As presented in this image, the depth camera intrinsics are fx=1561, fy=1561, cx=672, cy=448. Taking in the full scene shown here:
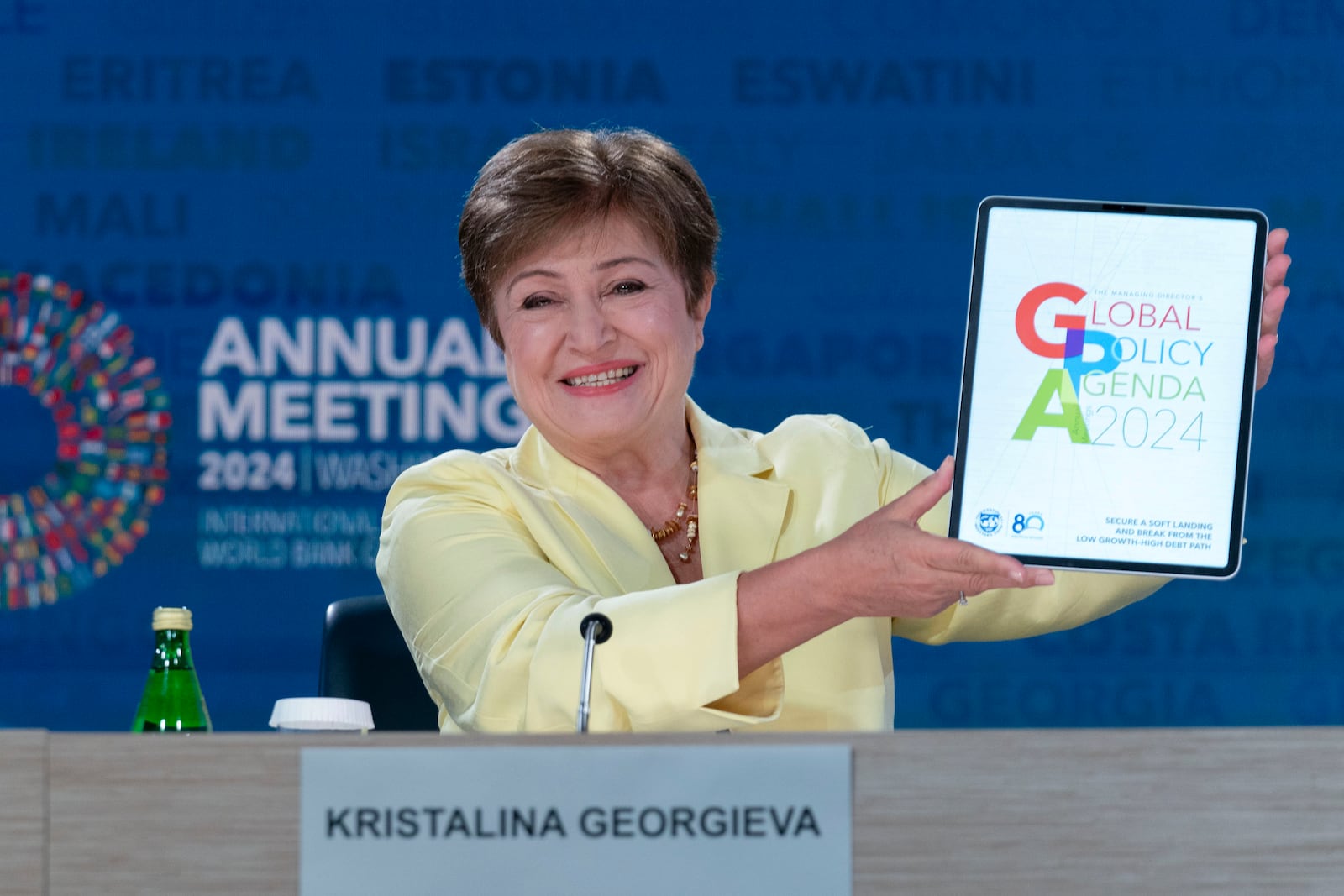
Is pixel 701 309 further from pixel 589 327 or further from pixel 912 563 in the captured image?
pixel 912 563

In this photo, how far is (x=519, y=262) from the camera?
163cm

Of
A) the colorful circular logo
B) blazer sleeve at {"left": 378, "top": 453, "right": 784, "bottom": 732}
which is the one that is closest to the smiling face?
blazer sleeve at {"left": 378, "top": 453, "right": 784, "bottom": 732}

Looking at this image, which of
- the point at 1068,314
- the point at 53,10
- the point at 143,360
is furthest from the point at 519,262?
the point at 53,10

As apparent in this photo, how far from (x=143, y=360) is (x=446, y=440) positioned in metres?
0.57

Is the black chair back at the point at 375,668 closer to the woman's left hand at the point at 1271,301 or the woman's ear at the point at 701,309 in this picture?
the woman's ear at the point at 701,309

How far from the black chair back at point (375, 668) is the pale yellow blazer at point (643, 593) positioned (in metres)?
0.27

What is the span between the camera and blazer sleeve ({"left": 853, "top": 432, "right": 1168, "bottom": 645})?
1.49m

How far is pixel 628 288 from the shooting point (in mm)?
1659

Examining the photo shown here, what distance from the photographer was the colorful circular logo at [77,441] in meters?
2.80

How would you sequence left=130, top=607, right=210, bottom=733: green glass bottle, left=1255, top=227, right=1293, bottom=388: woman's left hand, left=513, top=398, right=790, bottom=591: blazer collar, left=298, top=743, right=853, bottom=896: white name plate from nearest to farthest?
left=298, top=743, right=853, bottom=896: white name plate → left=1255, top=227, right=1293, bottom=388: woman's left hand → left=130, top=607, right=210, bottom=733: green glass bottle → left=513, top=398, right=790, bottom=591: blazer collar

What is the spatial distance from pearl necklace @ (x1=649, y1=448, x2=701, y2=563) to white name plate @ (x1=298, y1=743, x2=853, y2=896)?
823 mm

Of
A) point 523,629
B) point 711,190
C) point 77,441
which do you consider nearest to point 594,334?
point 523,629

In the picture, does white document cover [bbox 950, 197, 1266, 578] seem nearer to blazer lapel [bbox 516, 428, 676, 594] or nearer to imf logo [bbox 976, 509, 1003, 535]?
imf logo [bbox 976, 509, 1003, 535]

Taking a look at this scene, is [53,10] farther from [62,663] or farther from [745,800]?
[745,800]
